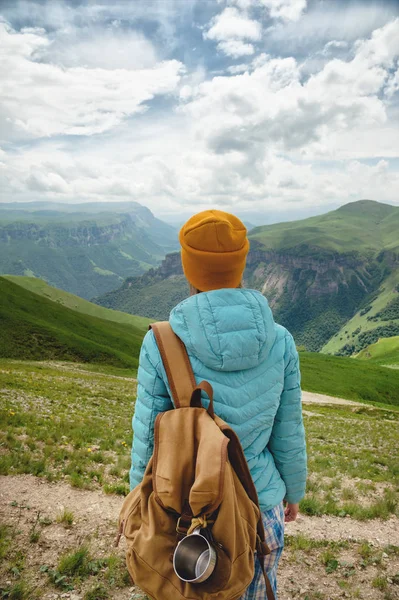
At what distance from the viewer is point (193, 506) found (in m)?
2.29

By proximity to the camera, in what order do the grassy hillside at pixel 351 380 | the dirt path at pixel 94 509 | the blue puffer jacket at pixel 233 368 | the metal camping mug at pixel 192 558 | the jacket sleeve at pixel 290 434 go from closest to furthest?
the metal camping mug at pixel 192 558
the blue puffer jacket at pixel 233 368
the jacket sleeve at pixel 290 434
the dirt path at pixel 94 509
the grassy hillside at pixel 351 380

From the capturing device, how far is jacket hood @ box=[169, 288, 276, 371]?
2.80m

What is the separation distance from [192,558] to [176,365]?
49.6 inches

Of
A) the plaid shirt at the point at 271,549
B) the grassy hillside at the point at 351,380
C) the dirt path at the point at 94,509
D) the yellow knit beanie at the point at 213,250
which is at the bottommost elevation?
the grassy hillside at the point at 351,380

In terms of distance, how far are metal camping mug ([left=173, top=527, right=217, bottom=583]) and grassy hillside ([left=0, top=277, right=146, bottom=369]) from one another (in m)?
49.9

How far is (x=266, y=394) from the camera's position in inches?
122

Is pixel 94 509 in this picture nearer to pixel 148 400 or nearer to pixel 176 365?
pixel 148 400

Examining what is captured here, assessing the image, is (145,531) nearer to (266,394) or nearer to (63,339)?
(266,394)

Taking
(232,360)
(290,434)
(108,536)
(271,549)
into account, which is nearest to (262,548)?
(271,549)

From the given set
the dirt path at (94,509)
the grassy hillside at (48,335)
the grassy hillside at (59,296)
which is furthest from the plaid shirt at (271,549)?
the grassy hillside at (59,296)

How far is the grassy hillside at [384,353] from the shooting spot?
11838 cm

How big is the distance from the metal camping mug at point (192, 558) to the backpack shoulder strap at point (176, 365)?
0.86m

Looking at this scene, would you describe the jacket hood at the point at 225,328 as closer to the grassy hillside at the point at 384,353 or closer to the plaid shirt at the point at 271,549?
the plaid shirt at the point at 271,549

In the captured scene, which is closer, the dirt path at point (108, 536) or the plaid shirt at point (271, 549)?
the plaid shirt at point (271, 549)
